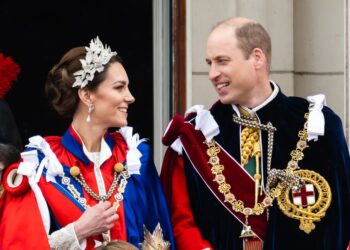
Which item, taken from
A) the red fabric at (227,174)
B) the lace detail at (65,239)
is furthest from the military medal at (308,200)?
the lace detail at (65,239)

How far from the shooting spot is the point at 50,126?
861cm

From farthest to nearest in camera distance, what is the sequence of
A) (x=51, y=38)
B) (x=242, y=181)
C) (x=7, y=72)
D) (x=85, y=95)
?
(x=51, y=38), (x=7, y=72), (x=242, y=181), (x=85, y=95)

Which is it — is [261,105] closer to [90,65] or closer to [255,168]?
[255,168]

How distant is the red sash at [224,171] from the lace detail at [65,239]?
0.67m

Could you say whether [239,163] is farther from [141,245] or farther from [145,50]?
[145,50]

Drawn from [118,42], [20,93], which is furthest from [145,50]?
[20,93]

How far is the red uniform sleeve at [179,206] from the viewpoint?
20.3 ft

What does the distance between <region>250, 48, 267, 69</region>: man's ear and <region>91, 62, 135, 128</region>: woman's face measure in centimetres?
59

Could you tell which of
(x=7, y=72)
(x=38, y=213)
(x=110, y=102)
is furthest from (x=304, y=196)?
(x=7, y=72)

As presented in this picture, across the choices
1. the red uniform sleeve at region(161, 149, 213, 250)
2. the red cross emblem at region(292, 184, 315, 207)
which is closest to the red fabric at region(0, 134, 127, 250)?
the red uniform sleeve at region(161, 149, 213, 250)

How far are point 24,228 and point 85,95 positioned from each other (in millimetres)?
649

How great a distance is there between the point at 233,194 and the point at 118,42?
8.60 ft

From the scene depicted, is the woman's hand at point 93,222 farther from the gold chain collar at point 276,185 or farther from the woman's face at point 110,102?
the gold chain collar at point 276,185

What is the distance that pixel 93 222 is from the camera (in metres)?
5.90
